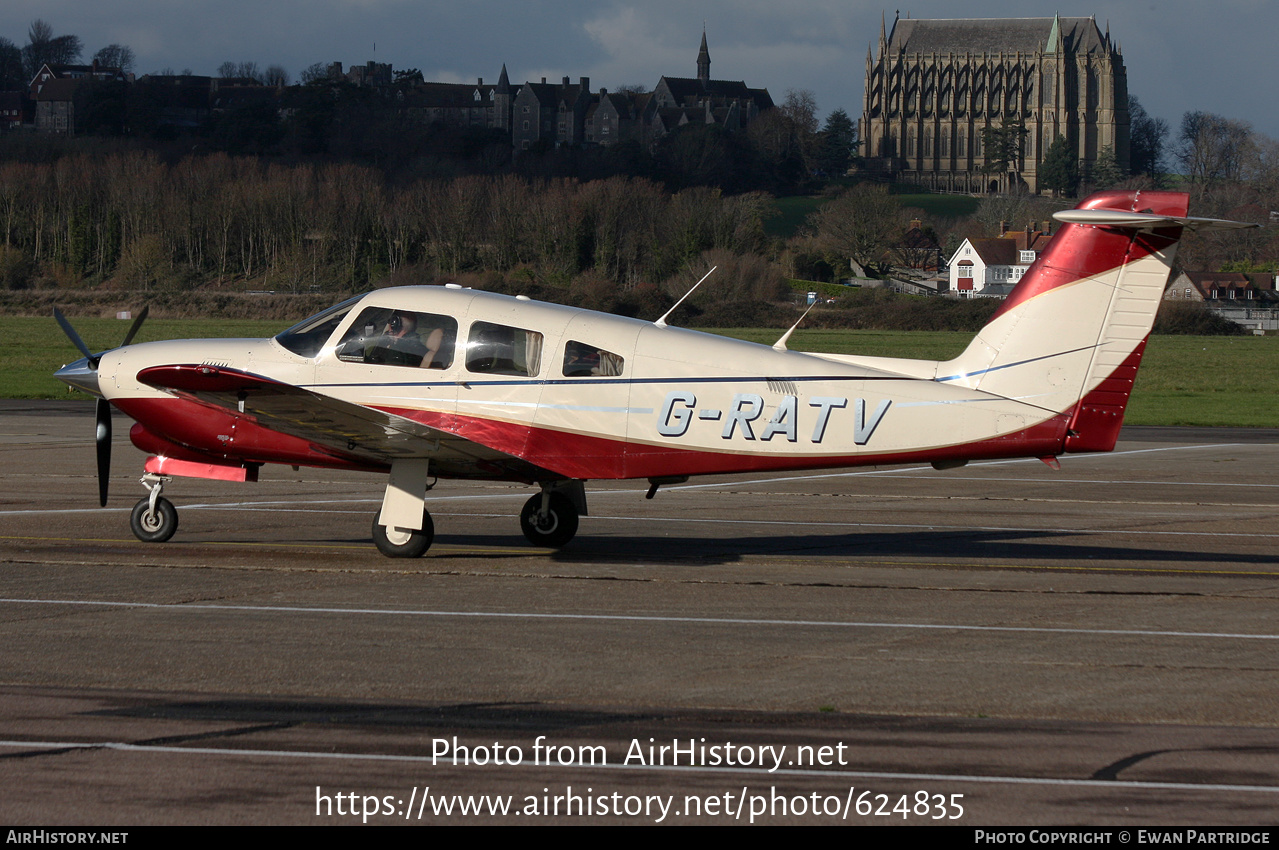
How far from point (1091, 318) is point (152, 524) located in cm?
907

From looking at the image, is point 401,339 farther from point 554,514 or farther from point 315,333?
point 554,514

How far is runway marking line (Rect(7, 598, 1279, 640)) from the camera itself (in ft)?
30.3

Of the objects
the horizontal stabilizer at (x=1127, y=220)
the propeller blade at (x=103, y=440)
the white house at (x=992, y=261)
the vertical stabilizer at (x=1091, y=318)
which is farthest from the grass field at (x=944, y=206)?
the propeller blade at (x=103, y=440)

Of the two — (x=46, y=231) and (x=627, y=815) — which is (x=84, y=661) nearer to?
(x=627, y=815)

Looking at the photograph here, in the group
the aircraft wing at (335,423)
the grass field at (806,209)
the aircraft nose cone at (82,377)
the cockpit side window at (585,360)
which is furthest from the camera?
the grass field at (806,209)

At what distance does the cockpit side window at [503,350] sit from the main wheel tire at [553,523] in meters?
1.73

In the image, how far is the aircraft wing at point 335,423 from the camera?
10344 millimetres

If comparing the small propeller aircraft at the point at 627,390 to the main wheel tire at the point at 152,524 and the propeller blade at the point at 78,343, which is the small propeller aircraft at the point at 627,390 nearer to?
the propeller blade at the point at 78,343

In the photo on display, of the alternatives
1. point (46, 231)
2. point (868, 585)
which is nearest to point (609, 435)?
point (868, 585)

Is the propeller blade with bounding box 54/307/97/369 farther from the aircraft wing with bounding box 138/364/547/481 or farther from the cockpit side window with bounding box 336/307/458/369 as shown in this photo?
Result: the cockpit side window with bounding box 336/307/458/369

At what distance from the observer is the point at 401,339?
462 inches

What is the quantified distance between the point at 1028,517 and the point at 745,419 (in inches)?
231

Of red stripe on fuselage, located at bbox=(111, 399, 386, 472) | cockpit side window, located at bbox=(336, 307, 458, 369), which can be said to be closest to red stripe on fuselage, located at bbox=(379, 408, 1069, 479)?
cockpit side window, located at bbox=(336, 307, 458, 369)

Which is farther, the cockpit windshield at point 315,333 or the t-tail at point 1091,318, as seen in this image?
the cockpit windshield at point 315,333
